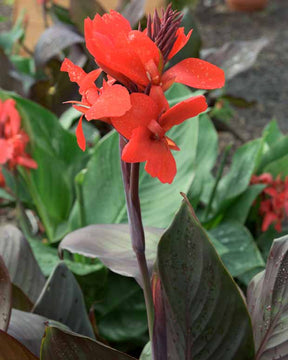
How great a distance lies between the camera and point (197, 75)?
1.41 feet

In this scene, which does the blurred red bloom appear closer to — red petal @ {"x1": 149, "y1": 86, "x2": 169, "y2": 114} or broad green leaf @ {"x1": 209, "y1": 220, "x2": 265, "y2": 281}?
broad green leaf @ {"x1": 209, "y1": 220, "x2": 265, "y2": 281}

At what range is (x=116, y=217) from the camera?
3.37ft

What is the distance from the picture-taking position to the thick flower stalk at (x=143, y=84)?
40cm

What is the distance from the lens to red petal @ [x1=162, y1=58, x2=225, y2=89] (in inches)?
16.7

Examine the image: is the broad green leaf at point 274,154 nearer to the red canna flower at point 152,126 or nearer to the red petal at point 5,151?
the red petal at point 5,151

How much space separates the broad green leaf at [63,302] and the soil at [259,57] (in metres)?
1.32

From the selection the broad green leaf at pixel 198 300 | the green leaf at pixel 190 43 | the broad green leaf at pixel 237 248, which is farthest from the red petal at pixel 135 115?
the green leaf at pixel 190 43

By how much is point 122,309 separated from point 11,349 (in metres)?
0.49

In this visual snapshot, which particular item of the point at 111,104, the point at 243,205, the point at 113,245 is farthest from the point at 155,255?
the point at 243,205

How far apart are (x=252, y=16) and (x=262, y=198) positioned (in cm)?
290

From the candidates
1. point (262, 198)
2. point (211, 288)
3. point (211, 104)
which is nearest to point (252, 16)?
point (211, 104)

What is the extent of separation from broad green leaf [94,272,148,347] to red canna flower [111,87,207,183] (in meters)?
0.67

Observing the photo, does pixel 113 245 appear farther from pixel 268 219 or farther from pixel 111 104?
pixel 268 219

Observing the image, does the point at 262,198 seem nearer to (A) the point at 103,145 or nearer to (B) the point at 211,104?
(A) the point at 103,145
